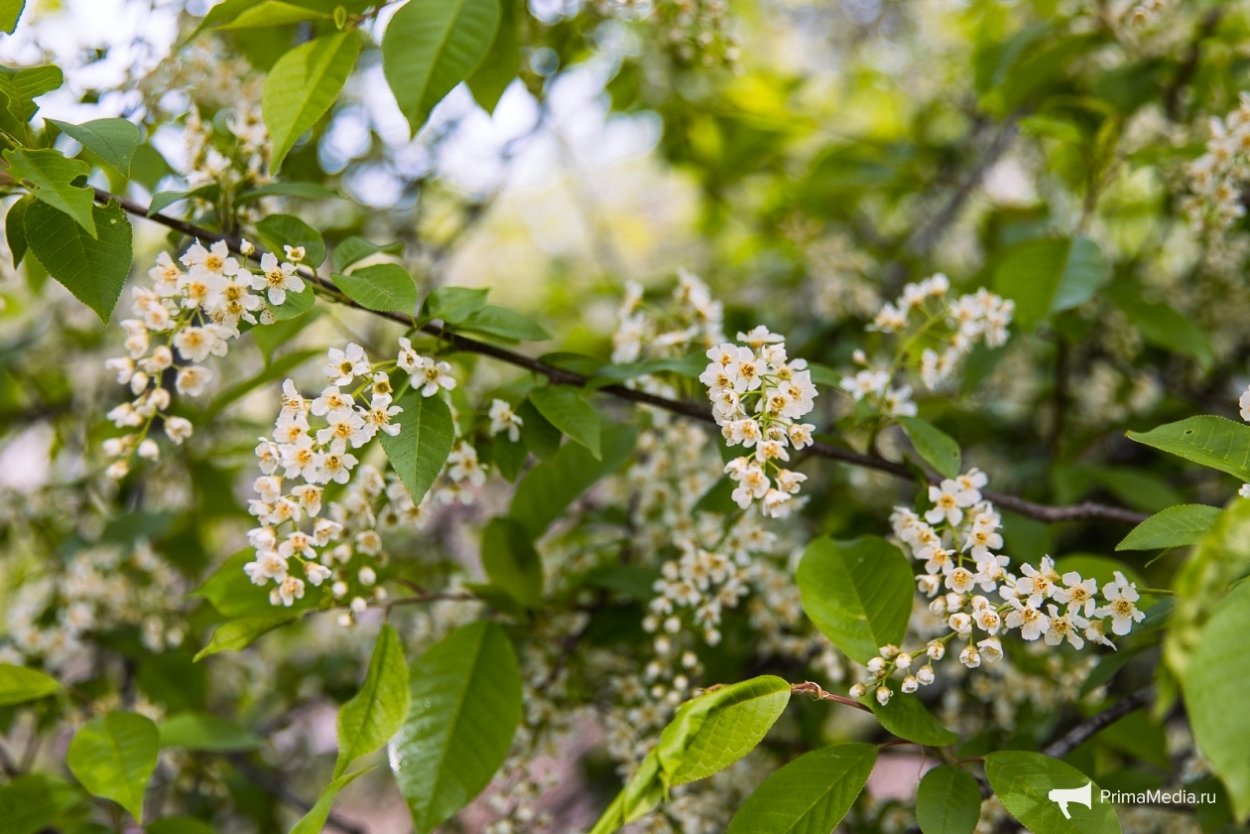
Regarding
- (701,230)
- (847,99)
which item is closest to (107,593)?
(701,230)

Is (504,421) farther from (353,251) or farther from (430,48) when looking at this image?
(430,48)

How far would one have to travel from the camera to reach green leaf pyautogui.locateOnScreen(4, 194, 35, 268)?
1.43 meters

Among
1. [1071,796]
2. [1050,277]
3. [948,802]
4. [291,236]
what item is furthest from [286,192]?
[1050,277]

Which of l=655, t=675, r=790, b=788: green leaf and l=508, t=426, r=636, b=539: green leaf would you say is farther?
l=508, t=426, r=636, b=539: green leaf

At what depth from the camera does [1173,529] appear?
123 cm

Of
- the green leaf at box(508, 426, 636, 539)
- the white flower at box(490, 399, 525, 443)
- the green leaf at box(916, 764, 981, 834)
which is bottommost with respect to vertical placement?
the green leaf at box(508, 426, 636, 539)

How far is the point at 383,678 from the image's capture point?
1497 mm

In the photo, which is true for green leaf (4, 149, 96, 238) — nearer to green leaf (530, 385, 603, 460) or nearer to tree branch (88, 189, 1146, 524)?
tree branch (88, 189, 1146, 524)

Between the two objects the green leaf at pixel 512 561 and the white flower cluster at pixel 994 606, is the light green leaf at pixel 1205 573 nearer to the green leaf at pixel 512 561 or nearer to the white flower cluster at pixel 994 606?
the white flower cluster at pixel 994 606

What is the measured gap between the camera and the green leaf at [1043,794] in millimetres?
1275

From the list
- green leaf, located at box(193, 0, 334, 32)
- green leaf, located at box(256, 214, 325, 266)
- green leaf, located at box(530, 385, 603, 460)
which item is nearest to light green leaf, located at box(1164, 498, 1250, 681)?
green leaf, located at box(530, 385, 603, 460)

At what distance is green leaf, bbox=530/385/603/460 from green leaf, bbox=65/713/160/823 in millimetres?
893

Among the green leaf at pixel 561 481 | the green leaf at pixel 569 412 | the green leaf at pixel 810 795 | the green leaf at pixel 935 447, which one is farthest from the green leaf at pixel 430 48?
the green leaf at pixel 810 795

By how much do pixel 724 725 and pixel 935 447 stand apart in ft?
1.94
